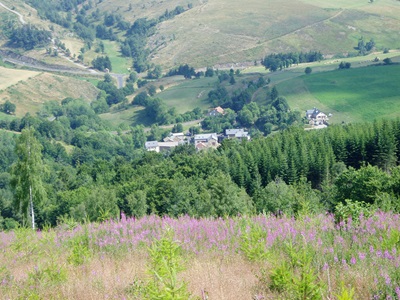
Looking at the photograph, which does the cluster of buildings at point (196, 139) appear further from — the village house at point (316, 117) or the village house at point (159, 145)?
the village house at point (316, 117)

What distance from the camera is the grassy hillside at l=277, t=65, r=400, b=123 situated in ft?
414

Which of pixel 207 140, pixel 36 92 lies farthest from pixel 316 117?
pixel 36 92

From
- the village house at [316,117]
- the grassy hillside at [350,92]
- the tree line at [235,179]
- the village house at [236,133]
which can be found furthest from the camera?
the village house at [236,133]

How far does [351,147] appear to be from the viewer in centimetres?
6625

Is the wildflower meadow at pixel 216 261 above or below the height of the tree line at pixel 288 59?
below

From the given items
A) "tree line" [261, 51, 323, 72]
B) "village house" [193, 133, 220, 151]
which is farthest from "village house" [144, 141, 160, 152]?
"tree line" [261, 51, 323, 72]

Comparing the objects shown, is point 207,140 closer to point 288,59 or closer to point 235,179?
point 235,179

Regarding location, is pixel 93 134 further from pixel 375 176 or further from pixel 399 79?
pixel 375 176

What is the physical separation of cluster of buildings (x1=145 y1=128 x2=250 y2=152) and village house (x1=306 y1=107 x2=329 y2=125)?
52.8 ft

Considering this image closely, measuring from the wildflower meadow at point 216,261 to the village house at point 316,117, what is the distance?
119m

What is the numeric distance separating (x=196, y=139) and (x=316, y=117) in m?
30.2

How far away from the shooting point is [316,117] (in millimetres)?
131250

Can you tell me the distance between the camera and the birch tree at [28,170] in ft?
109

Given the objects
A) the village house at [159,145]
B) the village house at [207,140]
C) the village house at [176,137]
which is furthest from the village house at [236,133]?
the village house at [159,145]
